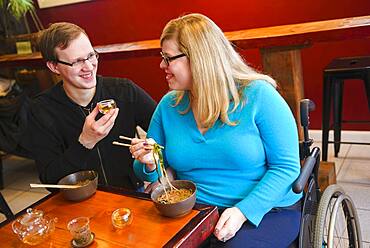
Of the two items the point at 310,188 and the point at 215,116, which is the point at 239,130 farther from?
the point at 310,188

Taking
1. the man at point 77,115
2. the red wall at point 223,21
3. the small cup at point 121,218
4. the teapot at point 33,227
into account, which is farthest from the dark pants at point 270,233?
the red wall at point 223,21

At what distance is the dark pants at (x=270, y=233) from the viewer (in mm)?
1345

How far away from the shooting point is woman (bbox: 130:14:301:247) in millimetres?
1427

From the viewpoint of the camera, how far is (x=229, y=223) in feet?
4.47

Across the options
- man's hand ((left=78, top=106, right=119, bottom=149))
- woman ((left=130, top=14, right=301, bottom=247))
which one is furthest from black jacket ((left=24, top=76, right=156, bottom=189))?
woman ((left=130, top=14, right=301, bottom=247))

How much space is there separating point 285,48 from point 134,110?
0.86 meters

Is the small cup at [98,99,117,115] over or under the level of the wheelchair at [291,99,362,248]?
over

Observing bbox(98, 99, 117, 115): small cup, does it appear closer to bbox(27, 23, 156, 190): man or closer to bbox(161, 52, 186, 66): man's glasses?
bbox(27, 23, 156, 190): man

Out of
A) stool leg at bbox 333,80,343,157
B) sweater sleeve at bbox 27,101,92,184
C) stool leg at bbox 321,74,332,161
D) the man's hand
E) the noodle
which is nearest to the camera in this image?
the noodle

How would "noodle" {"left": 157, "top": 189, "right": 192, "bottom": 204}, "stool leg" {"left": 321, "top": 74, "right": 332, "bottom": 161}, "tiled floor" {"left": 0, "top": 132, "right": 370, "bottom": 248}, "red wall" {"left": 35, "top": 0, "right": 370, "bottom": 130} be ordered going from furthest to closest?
"red wall" {"left": 35, "top": 0, "right": 370, "bottom": 130}
"stool leg" {"left": 321, "top": 74, "right": 332, "bottom": 161}
"tiled floor" {"left": 0, "top": 132, "right": 370, "bottom": 248}
"noodle" {"left": 157, "top": 189, "right": 192, "bottom": 204}

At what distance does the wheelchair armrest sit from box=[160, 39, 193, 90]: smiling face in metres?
0.51

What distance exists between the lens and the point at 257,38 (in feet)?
6.87

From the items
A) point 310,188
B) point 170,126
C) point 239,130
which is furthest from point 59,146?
point 310,188

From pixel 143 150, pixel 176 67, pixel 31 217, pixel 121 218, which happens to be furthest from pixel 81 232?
pixel 176 67
